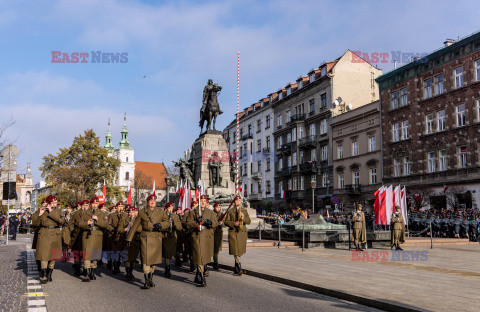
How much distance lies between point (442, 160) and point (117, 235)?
30055mm

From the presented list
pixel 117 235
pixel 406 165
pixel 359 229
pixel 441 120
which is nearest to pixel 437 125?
pixel 441 120

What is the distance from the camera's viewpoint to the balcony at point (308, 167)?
51.8 metres

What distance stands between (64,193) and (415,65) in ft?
113

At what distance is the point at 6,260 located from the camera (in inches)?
592

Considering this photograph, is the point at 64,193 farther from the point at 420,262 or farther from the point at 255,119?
the point at 420,262

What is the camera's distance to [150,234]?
985 centimetres

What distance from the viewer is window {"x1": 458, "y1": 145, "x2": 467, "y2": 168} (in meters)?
33.6

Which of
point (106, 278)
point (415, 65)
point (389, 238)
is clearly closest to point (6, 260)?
point (106, 278)

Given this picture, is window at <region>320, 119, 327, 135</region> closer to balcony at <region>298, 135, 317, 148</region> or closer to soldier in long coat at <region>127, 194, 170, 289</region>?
balcony at <region>298, 135, 317, 148</region>

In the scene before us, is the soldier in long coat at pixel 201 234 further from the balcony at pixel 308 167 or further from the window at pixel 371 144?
the balcony at pixel 308 167

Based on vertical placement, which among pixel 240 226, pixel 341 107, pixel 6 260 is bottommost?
pixel 6 260

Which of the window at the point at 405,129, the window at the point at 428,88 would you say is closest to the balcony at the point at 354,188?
the window at the point at 405,129

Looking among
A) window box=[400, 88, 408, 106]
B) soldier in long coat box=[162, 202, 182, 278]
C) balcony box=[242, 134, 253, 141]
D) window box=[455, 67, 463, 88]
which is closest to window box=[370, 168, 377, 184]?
window box=[400, 88, 408, 106]

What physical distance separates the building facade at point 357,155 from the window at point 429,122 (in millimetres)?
5526
